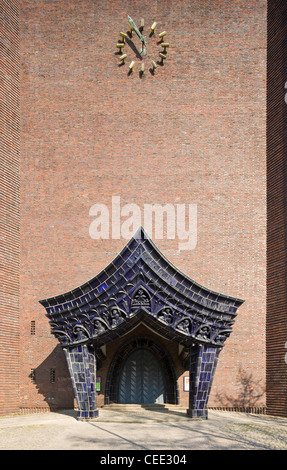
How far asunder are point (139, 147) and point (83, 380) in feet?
29.2

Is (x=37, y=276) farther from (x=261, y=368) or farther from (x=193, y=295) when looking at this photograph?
(x=261, y=368)

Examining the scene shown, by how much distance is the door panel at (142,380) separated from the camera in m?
17.9

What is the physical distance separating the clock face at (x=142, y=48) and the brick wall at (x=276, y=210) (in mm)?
4141

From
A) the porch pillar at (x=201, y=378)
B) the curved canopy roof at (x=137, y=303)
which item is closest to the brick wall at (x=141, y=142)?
the porch pillar at (x=201, y=378)

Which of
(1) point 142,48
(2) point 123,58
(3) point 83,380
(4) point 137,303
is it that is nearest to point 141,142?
(2) point 123,58

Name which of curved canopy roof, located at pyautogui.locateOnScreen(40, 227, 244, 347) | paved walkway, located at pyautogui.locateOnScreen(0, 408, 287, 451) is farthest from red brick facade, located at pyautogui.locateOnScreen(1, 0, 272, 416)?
curved canopy roof, located at pyautogui.locateOnScreen(40, 227, 244, 347)

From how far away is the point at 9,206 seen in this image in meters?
18.3

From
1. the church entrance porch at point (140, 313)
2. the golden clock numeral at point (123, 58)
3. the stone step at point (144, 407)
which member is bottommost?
the stone step at point (144, 407)

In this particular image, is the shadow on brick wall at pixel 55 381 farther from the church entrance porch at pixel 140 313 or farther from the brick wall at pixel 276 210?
the brick wall at pixel 276 210

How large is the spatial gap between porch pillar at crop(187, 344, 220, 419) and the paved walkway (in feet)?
1.13

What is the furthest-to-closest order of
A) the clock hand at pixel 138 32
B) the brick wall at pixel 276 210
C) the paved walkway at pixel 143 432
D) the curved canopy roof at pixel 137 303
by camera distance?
the clock hand at pixel 138 32, the brick wall at pixel 276 210, the curved canopy roof at pixel 137 303, the paved walkway at pixel 143 432

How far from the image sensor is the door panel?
17891 millimetres

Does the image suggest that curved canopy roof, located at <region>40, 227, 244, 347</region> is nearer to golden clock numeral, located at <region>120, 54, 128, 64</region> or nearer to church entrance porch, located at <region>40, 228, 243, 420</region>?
church entrance porch, located at <region>40, 228, 243, 420</region>
